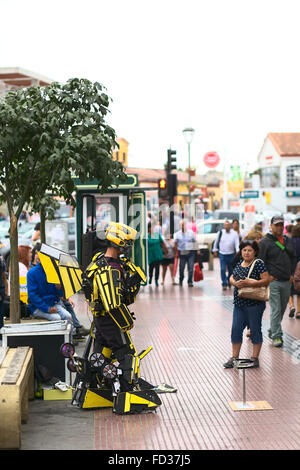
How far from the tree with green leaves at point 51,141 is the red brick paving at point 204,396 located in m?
2.21

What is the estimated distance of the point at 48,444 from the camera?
19.8 ft

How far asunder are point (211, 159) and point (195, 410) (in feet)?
143

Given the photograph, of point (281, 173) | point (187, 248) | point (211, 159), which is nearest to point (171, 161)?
point (187, 248)

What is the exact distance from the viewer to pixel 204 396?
776cm

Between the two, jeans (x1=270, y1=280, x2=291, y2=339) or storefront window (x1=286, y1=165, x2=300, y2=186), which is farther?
storefront window (x1=286, y1=165, x2=300, y2=186)

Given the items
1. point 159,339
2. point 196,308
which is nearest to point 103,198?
point 196,308

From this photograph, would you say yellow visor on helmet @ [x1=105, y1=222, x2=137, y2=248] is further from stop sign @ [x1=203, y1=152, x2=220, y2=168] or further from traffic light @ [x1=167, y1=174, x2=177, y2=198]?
stop sign @ [x1=203, y1=152, x2=220, y2=168]

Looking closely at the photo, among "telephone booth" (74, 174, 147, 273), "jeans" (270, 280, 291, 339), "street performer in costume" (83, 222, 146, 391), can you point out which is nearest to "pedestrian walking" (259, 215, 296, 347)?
"jeans" (270, 280, 291, 339)

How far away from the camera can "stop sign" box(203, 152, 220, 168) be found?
4956cm

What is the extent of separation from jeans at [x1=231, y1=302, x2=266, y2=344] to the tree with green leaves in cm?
224

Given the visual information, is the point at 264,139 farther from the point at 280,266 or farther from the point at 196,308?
the point at 280,266

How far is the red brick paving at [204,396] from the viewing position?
614 centimetres

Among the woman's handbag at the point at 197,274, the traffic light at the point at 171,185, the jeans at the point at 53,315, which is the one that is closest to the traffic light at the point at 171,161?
the traffic light at the point at 171,185

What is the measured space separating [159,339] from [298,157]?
2352 inches
